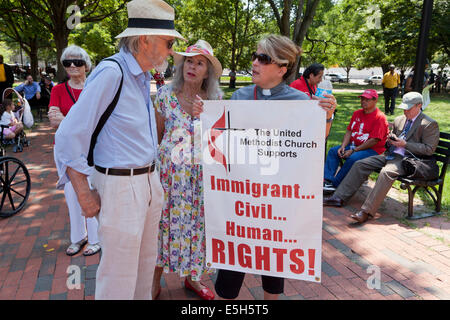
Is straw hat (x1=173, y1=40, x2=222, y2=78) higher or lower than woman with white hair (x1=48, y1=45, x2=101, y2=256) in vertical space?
higher

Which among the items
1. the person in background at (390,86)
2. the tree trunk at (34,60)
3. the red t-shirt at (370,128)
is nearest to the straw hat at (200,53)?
the red t-shirt at (370,128)

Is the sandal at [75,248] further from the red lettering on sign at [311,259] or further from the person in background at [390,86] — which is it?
the person in background at [390,86]

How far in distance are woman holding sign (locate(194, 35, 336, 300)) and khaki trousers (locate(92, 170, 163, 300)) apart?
0.75m

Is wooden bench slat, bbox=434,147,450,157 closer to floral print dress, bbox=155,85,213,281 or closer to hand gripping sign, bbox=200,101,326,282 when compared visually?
hand gripping sign, bbox=200,101,326,282

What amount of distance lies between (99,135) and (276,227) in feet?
4.13

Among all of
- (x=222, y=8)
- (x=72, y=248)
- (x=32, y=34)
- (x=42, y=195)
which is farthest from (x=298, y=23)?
(x=222, y=8)

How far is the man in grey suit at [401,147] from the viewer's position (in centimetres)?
466

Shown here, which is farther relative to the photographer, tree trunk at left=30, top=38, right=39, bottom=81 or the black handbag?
tree trunk at left=30, top=38, right=39, bottom=81

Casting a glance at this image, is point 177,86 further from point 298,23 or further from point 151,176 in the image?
point 298,23

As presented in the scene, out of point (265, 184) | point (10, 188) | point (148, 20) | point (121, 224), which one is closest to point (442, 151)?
point (265, 184)

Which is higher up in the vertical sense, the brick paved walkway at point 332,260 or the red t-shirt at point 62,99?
the red t-shirt at point 62,99

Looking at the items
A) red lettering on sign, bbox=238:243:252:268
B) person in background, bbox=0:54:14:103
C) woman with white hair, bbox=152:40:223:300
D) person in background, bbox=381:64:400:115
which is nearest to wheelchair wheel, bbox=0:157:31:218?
woman with white hair, bbox=152:40:223:300

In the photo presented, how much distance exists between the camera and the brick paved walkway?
316 centimetres

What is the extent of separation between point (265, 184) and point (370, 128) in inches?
150
